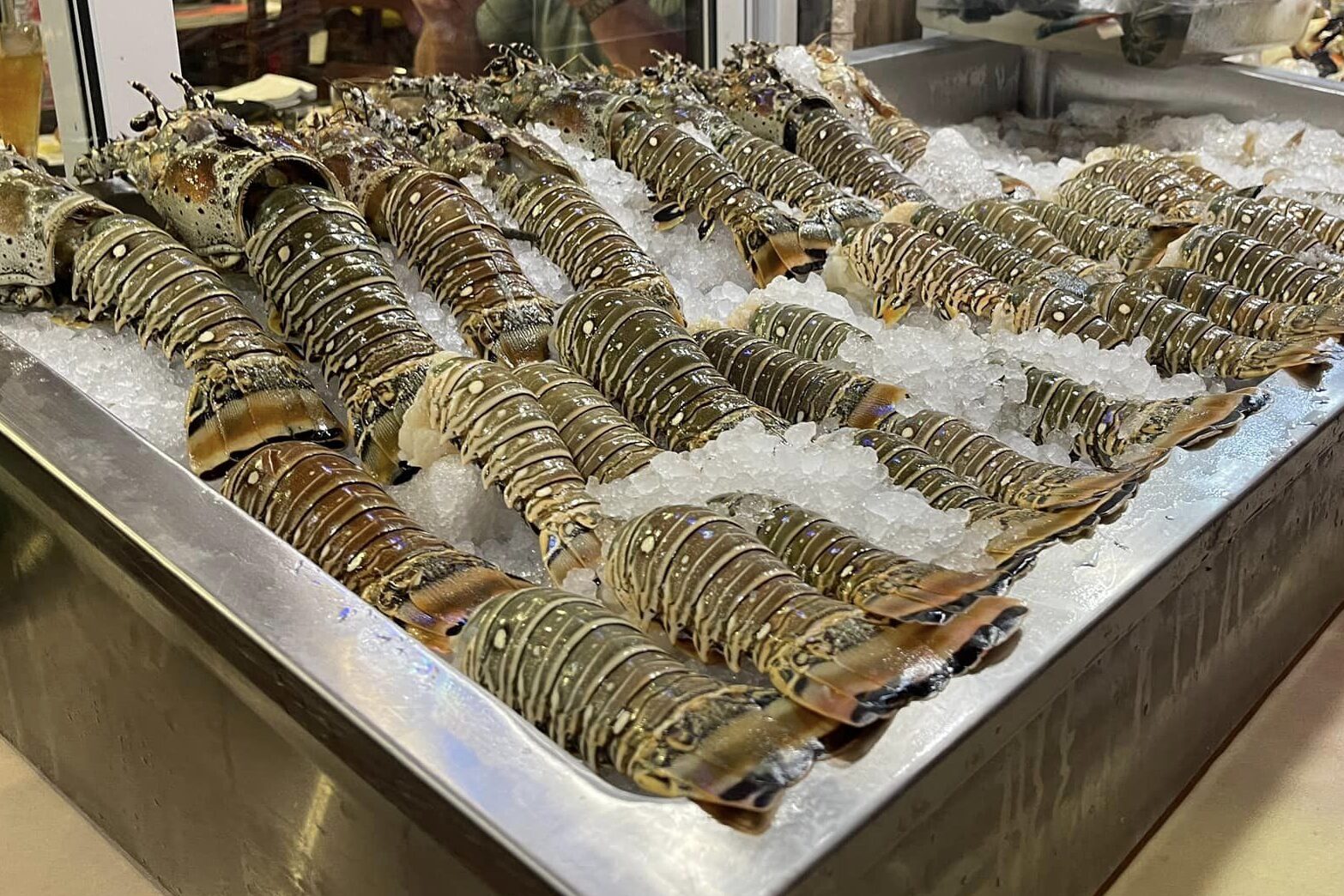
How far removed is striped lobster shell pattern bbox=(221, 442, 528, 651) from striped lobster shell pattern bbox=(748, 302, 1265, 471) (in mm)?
992

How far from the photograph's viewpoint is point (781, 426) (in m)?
2.16

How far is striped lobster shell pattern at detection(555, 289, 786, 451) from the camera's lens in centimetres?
218

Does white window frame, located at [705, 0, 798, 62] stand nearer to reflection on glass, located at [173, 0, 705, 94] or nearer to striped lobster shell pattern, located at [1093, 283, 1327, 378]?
reflection on glass, located at [173, 0, 705, 94]

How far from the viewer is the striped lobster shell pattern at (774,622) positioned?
1.35 metres

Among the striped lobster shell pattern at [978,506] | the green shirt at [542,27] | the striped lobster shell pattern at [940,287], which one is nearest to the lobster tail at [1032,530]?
the striped lobster shell pattern at [978,506]

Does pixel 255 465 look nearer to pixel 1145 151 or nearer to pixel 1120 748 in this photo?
pixel 1120 748

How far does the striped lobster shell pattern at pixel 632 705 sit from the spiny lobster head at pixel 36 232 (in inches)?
56.9

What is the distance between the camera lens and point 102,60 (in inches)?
125

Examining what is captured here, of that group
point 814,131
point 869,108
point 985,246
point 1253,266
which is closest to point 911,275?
point 985,246

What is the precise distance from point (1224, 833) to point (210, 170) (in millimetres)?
2278

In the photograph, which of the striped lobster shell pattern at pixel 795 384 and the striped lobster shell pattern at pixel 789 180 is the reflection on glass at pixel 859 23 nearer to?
the striped lobster shell pattern at pixel 789 180

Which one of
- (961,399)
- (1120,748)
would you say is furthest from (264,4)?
(1120,748)

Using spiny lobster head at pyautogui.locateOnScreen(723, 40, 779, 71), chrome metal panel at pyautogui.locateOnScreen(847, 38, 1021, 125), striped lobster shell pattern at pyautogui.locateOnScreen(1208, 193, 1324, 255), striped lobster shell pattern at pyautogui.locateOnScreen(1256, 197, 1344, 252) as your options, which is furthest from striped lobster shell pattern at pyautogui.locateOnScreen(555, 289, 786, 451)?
chrome metal panel at pyautogui.locateOnScreen(847, 38, 1021, 125)

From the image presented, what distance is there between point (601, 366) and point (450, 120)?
117cm
